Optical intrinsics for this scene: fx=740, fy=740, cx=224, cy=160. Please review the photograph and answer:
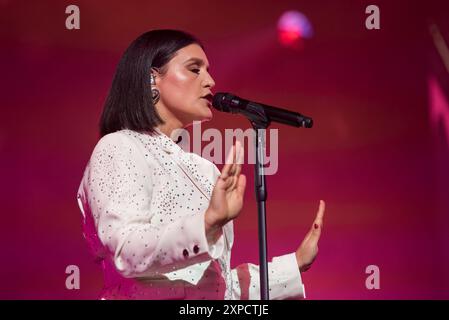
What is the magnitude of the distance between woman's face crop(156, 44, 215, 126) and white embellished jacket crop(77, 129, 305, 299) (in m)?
0.09

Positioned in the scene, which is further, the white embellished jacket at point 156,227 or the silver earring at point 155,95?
the silver earring at point 155,95

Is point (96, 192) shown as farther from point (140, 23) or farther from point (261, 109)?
point (140, 23)

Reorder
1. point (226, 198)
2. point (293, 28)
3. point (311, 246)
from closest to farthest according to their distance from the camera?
point (226, 198)
point (311, 246)
point (293, 28)

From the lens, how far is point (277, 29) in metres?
2.85

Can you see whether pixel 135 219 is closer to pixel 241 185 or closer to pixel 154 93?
pixel 241 185

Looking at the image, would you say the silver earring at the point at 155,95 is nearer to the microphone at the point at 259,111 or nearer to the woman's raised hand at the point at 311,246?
the microphone at the point at 259,111

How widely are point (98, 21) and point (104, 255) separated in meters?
1.21

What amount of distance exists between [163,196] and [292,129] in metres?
1.20

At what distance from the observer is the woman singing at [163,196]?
1564mm

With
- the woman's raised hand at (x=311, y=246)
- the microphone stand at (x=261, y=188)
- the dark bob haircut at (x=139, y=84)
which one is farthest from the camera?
the woman's raised hand at (x=311, y=246)

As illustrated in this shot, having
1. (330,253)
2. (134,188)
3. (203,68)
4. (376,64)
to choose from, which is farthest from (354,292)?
(134,188)

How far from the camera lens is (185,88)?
6.56 ft

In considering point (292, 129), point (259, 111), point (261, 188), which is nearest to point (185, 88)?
point (259, 111)

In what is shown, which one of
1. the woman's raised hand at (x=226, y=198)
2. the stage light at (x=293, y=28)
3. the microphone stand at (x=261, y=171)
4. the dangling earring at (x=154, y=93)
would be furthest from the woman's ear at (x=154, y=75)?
the stage light at (x=293, y=28)
